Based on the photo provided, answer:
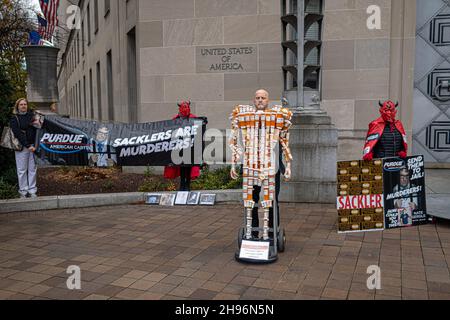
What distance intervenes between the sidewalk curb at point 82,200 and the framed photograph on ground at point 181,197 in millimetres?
316

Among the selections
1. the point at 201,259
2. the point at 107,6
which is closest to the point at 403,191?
the point at 201,259

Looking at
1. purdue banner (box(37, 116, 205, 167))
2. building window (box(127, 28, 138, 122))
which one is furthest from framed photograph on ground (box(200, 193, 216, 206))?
building window (box(127, 28, 138, 122))

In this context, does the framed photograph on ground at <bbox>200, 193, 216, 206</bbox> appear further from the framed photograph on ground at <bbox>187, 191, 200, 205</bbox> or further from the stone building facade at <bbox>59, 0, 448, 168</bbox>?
the stone building facade at <bbox>59, 0, 448, 168</bbox>

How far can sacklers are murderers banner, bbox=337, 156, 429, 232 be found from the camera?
6047mm

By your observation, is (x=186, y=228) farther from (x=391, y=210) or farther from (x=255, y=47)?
(x=255, y=47)

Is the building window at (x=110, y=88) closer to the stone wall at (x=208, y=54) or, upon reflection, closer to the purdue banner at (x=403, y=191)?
the stone wall at (x=208, y=54)

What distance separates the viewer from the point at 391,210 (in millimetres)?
6156

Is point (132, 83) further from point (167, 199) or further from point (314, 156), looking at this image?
point (314, 156)

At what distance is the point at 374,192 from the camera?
607cm

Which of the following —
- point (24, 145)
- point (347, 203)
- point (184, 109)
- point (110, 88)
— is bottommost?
point (347, 203)

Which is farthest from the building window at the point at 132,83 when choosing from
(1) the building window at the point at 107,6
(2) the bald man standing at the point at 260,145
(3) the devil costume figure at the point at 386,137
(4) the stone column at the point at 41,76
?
(2) the bald man standing at the point at 260,145

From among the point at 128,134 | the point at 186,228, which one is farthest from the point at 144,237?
the point at 128,134

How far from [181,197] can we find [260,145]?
11.2 feet

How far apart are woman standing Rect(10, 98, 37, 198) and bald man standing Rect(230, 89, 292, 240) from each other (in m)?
4.65
